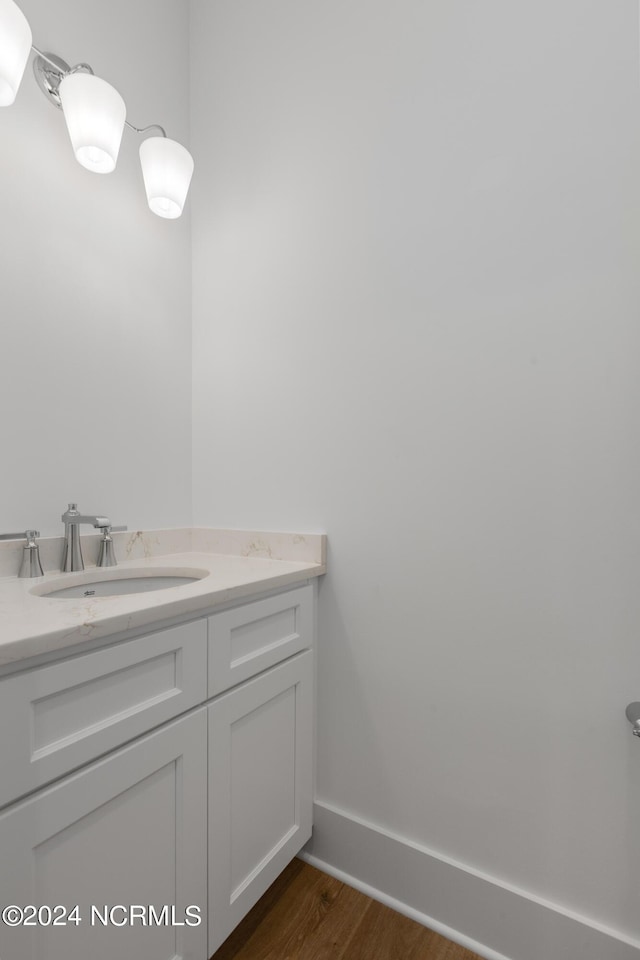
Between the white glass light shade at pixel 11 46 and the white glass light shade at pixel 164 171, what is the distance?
32 centimetres

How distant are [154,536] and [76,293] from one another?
694mm

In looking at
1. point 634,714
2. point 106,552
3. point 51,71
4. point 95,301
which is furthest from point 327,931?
point 51,71

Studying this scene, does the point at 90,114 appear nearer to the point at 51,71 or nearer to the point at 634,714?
the point at 51,71

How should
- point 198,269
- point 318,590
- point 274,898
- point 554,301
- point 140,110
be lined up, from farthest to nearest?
point 198,269 < point 140,110 < point 318,590 < point 274,898 < point 554,301

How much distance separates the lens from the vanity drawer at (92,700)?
600 millimetres

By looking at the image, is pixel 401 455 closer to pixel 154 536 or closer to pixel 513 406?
pixel 513 406

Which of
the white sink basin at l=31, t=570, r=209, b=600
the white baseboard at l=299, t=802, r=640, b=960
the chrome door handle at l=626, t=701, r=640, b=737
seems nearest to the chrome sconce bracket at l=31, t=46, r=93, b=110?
the white sink basin at l=31, t=570, r=209, b=600

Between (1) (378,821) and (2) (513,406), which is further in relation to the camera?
(1) (378,821)

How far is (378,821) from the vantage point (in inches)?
47.1

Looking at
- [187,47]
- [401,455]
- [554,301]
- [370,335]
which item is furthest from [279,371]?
[187,47]

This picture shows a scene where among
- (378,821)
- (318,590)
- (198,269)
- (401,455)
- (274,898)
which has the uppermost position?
(198,269)

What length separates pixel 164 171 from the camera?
123 centimetres

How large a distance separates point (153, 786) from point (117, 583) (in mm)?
543

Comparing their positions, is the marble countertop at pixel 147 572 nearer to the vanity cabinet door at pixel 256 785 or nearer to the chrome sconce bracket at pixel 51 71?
the vanity cabinet door at pixel 256 785
